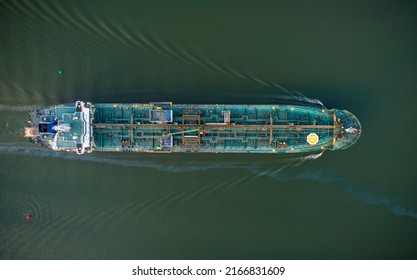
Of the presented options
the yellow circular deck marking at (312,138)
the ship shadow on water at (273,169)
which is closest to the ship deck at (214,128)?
the yellow circular deck marking at (312,138)

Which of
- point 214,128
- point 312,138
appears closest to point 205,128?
point 214,128

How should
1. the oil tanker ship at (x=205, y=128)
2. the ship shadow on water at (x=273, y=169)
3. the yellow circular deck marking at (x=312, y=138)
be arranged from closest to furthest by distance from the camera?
the oil tanker ship at (x=205, y=128), the yellow circular deck marking at (x=312, y=138), the ship shadow on water at (x=273, y=169)

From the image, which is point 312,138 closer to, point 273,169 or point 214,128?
point 273,169

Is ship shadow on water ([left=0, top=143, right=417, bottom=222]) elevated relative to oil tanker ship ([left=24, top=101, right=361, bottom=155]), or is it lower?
lower

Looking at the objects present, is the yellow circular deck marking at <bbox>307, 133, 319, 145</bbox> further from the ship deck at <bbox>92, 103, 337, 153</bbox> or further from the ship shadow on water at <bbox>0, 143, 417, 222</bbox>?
the ship shadow on water at <bbox>0, 143, 417, 222</bbox>

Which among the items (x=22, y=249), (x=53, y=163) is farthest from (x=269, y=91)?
(x=22, y=249)

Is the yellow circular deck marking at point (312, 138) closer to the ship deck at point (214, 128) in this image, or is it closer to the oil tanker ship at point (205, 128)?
the oil tanker ship at point (205, 128)

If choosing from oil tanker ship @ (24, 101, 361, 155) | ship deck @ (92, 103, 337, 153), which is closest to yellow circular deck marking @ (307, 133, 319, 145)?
oil tanker ship @ (24, 101, 361, 155)

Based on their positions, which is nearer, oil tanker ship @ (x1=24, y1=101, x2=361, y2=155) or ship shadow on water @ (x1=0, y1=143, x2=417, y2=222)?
oil tanker ship @ (x1=24, y1=101, x2=361, y2=155)

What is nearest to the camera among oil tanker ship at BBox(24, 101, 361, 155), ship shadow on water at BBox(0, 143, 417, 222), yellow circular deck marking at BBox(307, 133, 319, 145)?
oil tanker ship at BBox(24, 101, 361, 155)

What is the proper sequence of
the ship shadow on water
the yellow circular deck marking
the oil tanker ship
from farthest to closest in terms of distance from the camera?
1. the ship shadow on water
2. the yellow circular deck marking
3. the oil tanker ship
